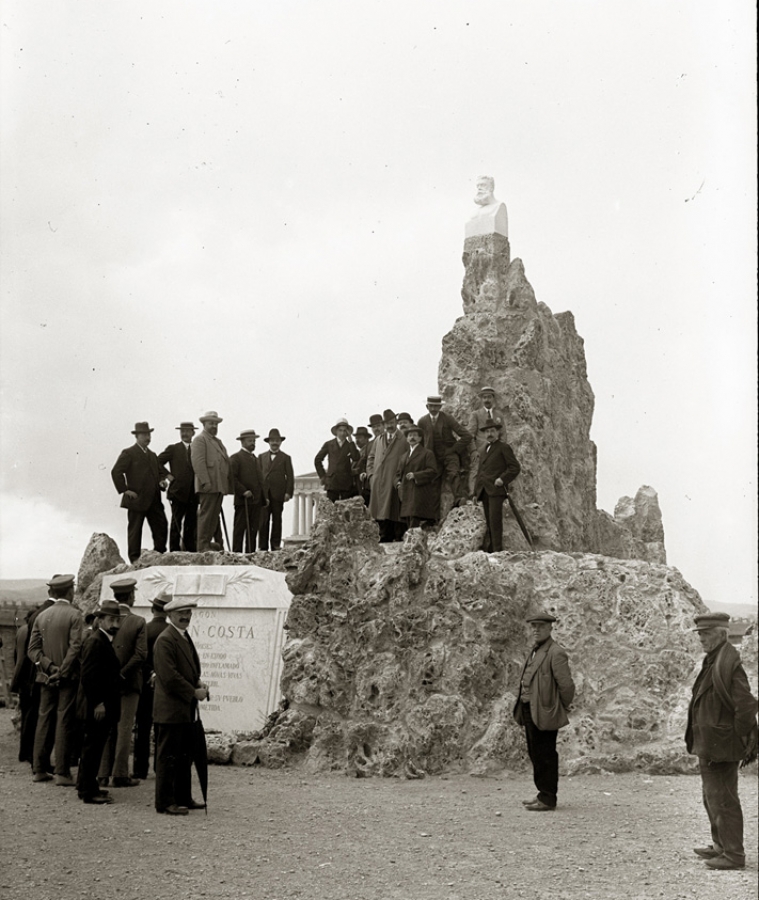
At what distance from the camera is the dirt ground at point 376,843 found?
22.3 feet

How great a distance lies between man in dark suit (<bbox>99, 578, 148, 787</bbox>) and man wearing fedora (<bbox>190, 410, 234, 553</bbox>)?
447cm

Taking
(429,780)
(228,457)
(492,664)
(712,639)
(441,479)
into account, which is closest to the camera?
(712,639)

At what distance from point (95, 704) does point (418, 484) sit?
5.30 metres

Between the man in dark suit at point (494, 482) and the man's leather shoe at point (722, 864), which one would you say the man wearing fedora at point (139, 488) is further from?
the man's leather shoe at point (722, 864)

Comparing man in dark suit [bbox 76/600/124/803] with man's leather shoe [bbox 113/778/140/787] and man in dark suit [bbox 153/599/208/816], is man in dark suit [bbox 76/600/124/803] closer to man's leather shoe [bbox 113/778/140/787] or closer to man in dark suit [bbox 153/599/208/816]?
man's leather shoe [bbox 113/778/140/787]

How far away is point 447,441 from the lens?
14352 mm

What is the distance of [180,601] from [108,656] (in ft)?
3.18

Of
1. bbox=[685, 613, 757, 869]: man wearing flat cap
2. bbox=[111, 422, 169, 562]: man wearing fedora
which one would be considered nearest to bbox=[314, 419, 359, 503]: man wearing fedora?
bbox=[111, 422, 169, 562]: man wearing fedora

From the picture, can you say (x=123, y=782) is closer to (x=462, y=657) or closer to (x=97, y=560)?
(x=462, y=657)

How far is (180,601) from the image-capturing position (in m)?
9.65

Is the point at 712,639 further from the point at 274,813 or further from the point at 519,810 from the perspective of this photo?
the point at 274,813

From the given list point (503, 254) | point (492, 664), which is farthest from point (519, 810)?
point (503, 254)

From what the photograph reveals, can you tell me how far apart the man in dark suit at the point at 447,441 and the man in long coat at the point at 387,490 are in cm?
39

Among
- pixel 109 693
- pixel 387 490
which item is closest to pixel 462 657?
pixel 387 490
